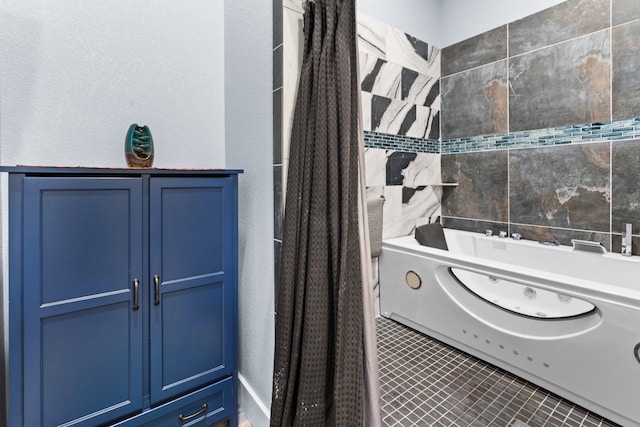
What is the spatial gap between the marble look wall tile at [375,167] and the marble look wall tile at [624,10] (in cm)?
163

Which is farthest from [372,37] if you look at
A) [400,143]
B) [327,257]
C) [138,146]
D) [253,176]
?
[327,257]

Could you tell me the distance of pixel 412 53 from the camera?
270 centimetres

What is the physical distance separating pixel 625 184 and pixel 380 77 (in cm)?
176

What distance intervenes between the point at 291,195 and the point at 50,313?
2.92 ft

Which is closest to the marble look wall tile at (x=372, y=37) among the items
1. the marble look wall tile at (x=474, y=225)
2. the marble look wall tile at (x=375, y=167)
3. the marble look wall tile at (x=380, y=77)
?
the marble look wall tile at (x=380, y=77)

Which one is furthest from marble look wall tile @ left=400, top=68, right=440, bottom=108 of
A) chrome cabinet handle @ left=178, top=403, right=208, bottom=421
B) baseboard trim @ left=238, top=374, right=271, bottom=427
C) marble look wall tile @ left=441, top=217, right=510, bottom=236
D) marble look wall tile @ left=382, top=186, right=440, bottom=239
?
chrome cabinet handle @ left=178, top=403, right=208, bottom=421

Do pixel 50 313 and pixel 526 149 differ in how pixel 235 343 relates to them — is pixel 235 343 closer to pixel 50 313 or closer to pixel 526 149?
pixel 50 313

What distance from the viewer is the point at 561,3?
224 cm

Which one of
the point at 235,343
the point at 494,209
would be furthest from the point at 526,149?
the point at 235,343

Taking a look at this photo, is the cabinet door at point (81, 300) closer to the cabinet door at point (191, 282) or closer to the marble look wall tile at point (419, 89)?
the cabinet door at point (191, 282)

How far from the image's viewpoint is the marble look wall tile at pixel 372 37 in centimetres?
234

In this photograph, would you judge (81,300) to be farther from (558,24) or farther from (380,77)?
(558,24)

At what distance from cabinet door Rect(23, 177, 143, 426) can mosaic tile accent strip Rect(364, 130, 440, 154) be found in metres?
1.71

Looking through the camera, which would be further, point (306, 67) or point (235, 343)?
point (235, 343)
